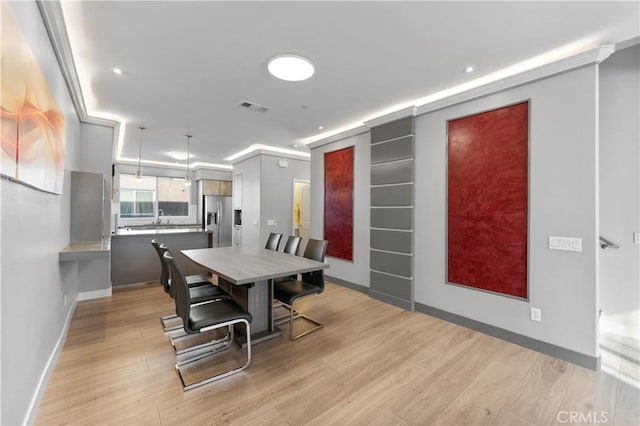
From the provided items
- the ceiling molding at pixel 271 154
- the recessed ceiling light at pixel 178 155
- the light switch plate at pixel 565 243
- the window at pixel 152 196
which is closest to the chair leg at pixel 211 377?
the light switch plate at pixel 565 243

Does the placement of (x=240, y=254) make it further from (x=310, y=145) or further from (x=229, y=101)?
(x=310, y=145)

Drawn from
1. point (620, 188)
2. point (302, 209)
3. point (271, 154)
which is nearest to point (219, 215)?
point (302, 209)

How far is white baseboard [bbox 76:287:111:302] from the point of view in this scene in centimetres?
393

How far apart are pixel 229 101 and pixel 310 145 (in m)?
2.20

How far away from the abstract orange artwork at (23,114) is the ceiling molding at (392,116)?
11.7 ft

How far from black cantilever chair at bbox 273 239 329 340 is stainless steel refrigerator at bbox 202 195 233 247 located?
17.0 feet

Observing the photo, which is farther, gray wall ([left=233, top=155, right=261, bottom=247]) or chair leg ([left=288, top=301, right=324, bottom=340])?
gray wall ([left=233, top=155, right=261, bottom=247])

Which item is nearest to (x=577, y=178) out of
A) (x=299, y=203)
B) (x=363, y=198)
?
(x=363, y=198)

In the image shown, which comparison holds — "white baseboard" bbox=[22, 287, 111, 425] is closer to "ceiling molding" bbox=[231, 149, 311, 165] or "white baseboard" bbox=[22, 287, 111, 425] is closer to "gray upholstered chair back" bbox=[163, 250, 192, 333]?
"gray upholstered chair back" bbox=[163, 250, 192, 333]

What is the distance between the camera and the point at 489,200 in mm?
3002

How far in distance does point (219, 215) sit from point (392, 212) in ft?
19.1

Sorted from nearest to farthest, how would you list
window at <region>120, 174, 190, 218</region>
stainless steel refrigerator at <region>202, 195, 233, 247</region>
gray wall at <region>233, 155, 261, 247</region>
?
gray wall at <region>233, 155, 261, 247</region> < window at <region>120, 174, 190, 218</region> < stainless steel refrigerator at <region>202, 195, 233, 247</region>

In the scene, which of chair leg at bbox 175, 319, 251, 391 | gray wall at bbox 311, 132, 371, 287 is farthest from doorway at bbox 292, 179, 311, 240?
chair leg at bbox 175, 319, 251, 391

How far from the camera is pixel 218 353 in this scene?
254 cm
